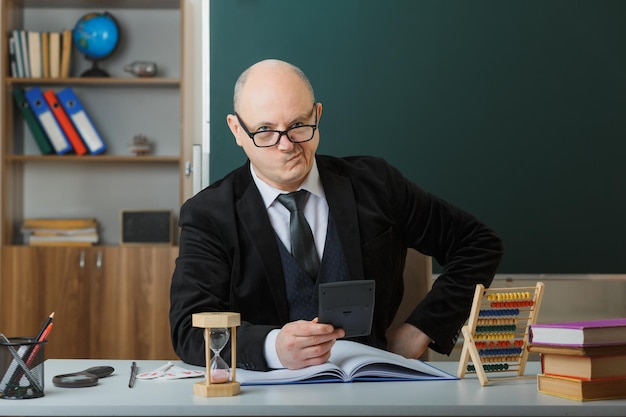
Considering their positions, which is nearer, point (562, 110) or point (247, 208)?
point (247, 208)

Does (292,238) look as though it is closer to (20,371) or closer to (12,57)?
(20,371)

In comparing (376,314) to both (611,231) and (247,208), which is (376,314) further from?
(611,231)

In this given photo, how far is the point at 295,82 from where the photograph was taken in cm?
216

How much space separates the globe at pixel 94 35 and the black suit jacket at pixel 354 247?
8.59ft

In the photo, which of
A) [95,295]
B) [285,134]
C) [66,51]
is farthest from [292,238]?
[66,51]

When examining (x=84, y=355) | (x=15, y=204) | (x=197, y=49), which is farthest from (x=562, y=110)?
(x=15, y=204)

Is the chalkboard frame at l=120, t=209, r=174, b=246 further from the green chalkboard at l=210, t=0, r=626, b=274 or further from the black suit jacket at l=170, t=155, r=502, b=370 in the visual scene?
the black suit jacket at l=170, t=155, r=502, b=370

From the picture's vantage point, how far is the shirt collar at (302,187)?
7.30 feet

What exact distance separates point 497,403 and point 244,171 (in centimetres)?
111

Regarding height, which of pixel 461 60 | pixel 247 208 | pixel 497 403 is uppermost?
pixel 461 60

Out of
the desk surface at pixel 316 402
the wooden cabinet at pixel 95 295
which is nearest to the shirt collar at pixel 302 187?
the desk surface at pixel 316 402

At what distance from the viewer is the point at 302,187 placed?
2.25 metres

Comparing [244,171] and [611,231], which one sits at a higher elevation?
[244,171]

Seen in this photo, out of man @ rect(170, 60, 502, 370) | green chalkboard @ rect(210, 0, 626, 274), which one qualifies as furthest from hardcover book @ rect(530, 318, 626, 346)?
green chalkboard @ rect(210, 0, 626, 274)
